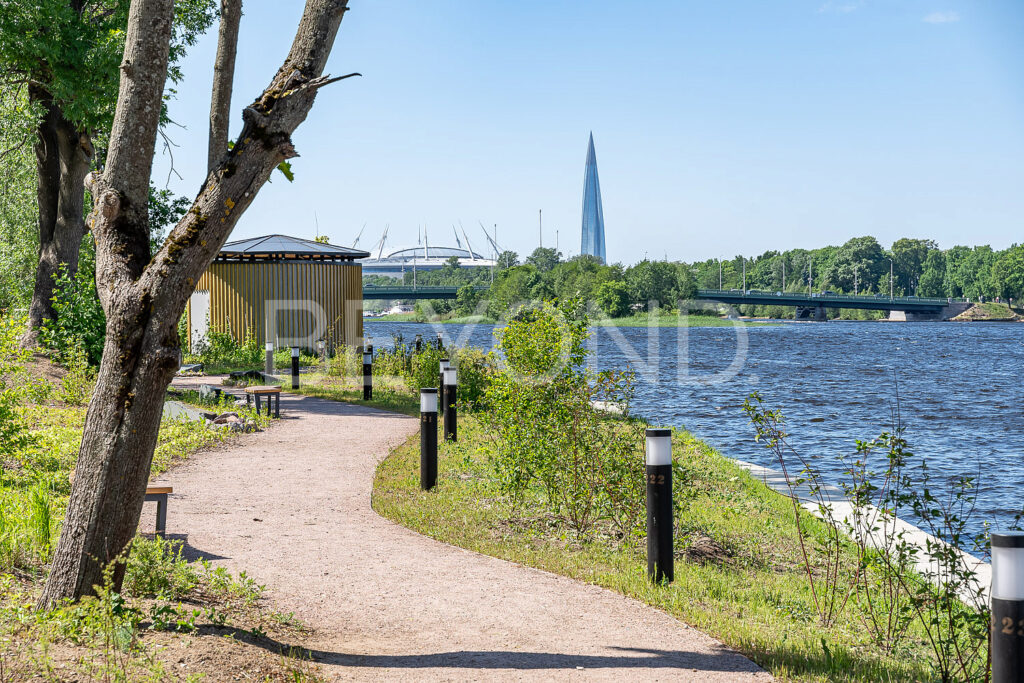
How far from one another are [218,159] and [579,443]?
169 inches

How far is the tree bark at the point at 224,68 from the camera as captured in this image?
4496 millimetres

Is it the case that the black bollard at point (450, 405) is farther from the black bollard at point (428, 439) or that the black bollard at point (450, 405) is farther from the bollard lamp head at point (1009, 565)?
the bollard lamp head at point (1009, 565)

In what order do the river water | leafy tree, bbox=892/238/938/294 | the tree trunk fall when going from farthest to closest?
leafy tree, bbox=892/238/938/294 → the tree trunk → the river water

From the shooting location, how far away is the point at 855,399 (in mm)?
28109

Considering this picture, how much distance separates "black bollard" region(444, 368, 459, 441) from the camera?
12.0m

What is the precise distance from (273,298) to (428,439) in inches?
684

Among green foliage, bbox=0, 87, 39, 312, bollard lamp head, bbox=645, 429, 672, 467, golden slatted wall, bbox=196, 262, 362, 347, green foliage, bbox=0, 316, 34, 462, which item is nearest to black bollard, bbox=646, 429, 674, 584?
Result: bollard lamp head, bbox=645, 429, 672, 467

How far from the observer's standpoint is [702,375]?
38562 mm

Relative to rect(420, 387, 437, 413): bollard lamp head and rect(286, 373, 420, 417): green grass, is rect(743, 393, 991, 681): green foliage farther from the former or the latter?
rect(286, 373, 420, 417): green grass

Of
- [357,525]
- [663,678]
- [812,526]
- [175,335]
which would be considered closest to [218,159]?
[175,335]

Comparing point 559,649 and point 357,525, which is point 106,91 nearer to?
point 357,525

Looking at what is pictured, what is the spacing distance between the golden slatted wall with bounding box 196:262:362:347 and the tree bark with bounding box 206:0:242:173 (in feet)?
68.3

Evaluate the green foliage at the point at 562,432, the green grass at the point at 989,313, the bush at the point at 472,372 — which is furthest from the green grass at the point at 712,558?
the green grass at the point at 989,313

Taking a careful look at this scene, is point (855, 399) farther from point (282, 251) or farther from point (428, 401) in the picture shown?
point (428, 401)
